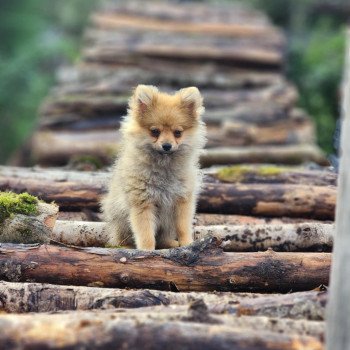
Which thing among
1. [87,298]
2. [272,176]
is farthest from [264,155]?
[87,298]

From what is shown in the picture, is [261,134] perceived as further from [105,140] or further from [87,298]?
[87,298]

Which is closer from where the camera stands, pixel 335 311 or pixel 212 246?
pixel 335 311

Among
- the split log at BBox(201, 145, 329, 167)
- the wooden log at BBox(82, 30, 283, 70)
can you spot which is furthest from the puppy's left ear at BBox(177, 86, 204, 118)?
the wooden log at BBox(82, 30, 283, 70)

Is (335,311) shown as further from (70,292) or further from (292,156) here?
(292,156)

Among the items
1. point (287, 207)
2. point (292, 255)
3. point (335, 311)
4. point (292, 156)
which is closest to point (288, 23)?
point (292, 156)

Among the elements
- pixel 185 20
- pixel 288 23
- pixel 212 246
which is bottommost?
pixel 212 246

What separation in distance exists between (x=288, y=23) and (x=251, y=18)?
7.11 metres

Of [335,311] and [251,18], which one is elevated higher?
[251,18]

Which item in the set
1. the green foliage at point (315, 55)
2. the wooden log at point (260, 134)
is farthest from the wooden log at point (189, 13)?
the wooden log at point (260, 134)

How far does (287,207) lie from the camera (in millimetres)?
5777

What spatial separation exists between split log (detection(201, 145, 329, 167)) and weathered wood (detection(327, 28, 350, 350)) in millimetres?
5537

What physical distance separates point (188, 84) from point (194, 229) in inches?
253

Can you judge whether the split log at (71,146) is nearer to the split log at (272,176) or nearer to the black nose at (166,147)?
the split log at (272,176)

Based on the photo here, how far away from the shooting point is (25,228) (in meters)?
4.21
